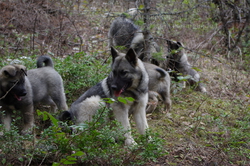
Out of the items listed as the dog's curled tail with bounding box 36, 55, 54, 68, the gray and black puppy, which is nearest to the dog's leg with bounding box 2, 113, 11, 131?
the gray and black puppy

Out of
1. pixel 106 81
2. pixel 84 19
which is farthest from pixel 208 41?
pixel 106 81

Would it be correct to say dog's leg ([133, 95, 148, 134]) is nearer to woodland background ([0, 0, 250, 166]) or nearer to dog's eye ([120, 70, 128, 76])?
woodland background ([0, 0, 250, 166])

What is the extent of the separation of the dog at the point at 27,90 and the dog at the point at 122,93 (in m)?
0.71

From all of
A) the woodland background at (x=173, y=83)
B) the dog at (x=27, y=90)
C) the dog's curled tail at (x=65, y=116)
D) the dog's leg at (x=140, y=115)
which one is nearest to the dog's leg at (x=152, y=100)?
the woodland background at (x=173, y=83)

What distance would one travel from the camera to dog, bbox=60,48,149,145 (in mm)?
4840

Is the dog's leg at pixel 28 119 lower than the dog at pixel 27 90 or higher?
lower

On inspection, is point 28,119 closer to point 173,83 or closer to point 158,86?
point 158,86

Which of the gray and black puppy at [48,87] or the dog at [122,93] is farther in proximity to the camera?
the gray and black puppy at [48,87]

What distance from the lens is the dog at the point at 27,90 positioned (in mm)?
4879

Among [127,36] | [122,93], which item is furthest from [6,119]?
[127,36]

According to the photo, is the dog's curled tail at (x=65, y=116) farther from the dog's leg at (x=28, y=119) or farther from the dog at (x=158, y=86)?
the dog at (x=158, y=86)

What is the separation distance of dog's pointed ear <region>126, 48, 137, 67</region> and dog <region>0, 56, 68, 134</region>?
1756mm

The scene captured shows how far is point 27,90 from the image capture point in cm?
522

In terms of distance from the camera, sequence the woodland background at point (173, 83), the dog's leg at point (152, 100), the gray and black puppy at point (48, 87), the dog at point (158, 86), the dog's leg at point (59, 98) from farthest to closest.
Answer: the dog at point (158, 86), the dog's leg at point (152, 100), the dog's leg at point (59, 98), the gray and black puppy at point (48, 87), the woodland background at point (173, 83)
